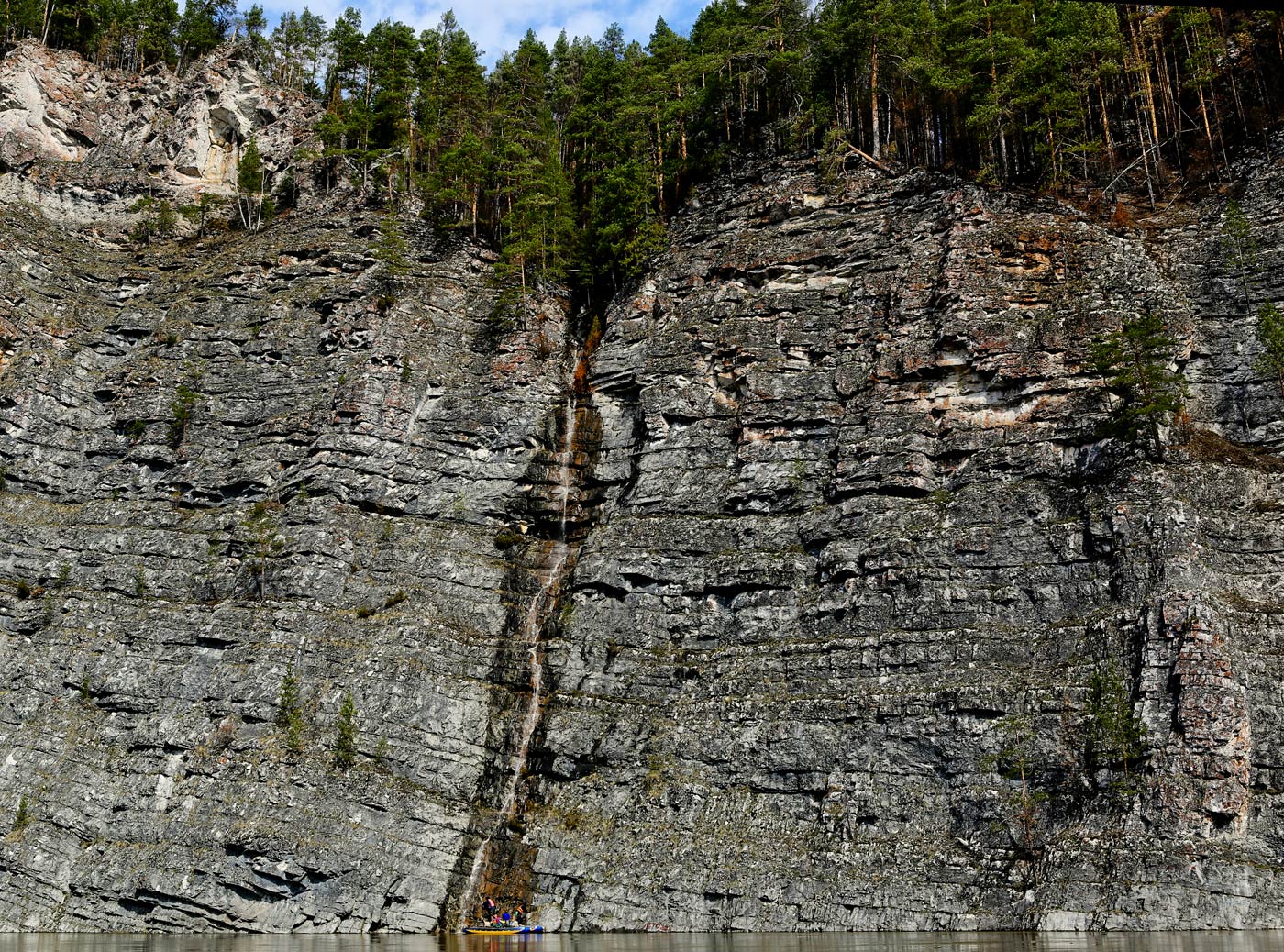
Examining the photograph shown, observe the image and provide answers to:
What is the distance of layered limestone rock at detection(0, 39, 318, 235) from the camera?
56688mm

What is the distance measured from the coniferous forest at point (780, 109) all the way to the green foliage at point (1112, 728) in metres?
25.5

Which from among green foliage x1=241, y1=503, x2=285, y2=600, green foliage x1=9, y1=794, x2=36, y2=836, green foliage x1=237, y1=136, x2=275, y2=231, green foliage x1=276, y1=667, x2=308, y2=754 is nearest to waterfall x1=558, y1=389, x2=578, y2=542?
green foliage x1=241, y1=503, x2=285, y2=600

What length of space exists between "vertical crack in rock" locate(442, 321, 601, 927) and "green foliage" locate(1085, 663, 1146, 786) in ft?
56.4

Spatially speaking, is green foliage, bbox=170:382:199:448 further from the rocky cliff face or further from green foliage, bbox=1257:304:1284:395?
green foliage, bbox=1257:304:1284:395

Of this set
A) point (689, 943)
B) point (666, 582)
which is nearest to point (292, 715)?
point (666, 582)

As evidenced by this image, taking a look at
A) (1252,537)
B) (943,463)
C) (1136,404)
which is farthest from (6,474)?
(1252,537)

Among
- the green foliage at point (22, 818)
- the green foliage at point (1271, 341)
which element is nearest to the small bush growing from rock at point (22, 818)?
the green foliage at point (22, 818)

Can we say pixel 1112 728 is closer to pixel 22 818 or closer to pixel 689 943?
pixel 689 943

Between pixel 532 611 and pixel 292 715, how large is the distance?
9.42 m

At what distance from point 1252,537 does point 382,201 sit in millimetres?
42329

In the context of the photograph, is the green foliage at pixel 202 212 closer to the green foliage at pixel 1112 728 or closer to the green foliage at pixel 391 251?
the green foliage at pixel 391 251

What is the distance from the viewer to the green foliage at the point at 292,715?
3562 cm

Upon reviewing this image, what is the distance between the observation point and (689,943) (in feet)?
87.8

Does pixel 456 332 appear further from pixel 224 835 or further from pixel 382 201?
pixel 224 835
